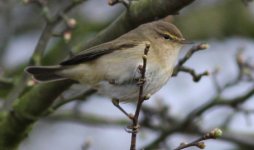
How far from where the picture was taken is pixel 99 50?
5.26 m

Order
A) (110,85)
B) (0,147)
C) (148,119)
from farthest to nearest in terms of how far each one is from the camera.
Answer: (148,119), (0,147), (110,85)

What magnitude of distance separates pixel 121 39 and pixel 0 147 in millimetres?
1454

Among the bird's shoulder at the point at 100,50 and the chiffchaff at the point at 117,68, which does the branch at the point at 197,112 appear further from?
the bird's shoulder at the point at 100,50

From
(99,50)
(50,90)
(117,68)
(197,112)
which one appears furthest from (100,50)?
(197,112)

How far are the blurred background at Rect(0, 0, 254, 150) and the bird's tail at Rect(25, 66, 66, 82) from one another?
64.6 inches

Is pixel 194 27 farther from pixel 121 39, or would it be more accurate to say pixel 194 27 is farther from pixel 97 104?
pixel 121 39

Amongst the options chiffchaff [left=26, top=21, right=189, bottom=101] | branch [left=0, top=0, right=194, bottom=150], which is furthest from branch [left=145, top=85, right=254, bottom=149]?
branch [left=0, top=0, right=194, bottom=150]

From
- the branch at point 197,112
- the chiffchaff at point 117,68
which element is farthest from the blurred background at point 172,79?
the chiffchaff at point 117,68

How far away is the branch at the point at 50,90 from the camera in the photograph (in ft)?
14.9

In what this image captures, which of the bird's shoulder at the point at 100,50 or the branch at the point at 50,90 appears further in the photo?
the bird's shoulder at the point at 100,50

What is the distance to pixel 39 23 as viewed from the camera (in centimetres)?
909

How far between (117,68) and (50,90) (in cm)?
57

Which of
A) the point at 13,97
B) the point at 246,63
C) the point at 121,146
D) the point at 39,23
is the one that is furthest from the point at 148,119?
the point at 121,146

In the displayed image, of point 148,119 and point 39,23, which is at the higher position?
point 39,23
